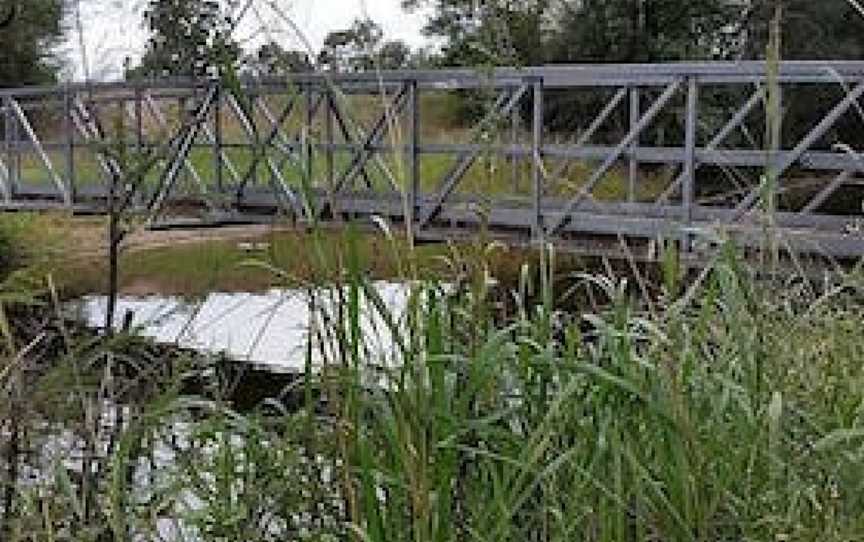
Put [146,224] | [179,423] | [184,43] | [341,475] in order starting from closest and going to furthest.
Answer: [341,475] < [184,43] < [146,224] < [179,423]

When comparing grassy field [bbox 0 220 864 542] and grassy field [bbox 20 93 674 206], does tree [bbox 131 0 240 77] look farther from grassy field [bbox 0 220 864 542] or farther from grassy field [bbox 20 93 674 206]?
grassy field [bbox 20 93 674 206]

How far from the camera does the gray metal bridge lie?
8.60ft

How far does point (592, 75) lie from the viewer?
1006 centimetres

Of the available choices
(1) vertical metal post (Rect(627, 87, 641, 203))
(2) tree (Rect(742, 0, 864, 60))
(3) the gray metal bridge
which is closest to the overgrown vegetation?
(3) the gray metal bridge

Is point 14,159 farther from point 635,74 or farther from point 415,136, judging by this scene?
point 635,74

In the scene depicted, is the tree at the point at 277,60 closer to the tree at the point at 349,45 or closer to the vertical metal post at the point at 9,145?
the tree at the point at 349,45

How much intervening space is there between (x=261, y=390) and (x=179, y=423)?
393cm

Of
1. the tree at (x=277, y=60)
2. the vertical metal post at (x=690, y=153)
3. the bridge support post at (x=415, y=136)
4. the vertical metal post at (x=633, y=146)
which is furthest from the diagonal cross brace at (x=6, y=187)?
the tree at (x=277, y=60)

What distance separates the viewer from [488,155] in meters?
2.41

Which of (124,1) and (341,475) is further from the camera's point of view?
(124,1)

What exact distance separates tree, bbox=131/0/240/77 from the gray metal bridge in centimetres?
6

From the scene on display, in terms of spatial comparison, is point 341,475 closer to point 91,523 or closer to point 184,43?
point 91,523

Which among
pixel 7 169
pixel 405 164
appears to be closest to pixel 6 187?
pixel 7 169

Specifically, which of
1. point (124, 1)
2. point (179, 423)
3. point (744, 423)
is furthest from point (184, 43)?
point (744, 423)
